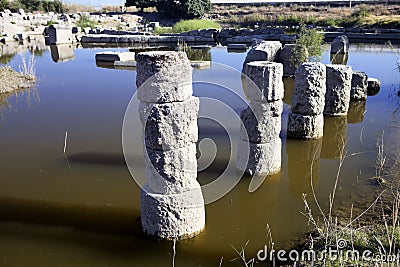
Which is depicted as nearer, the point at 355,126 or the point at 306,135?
the point at 306,135

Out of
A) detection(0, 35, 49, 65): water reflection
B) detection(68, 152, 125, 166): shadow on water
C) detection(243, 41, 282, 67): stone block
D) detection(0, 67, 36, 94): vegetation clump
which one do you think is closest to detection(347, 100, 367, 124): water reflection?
detection(243, 41, 282, 67): stone block

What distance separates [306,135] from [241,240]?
3.77 meters

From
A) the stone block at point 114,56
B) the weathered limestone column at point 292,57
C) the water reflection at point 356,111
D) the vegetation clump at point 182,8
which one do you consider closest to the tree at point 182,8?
the vegetation clump at point 182,8

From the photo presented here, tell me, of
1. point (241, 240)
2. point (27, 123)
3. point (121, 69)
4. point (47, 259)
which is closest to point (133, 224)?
point (47, 259)

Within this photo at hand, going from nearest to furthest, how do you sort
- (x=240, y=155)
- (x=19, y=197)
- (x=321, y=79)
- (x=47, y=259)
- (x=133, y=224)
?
(x=47, y=259) → (x=133, y=224) → (x=19, y=197) → (x=240, y=155) → (x=321, y=79)

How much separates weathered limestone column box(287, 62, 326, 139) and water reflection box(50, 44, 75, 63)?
14.2m

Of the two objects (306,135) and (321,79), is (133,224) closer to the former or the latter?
(306,135)

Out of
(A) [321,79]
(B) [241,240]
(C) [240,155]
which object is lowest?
(B) [241,240]

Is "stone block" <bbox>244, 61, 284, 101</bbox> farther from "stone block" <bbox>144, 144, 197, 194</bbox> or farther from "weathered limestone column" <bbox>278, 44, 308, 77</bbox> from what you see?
"weathered limestone column" <bbox>278, 44, 308, 77</bbox>

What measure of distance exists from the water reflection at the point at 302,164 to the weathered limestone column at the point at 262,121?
46 cm

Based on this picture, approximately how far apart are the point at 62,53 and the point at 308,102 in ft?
58.1

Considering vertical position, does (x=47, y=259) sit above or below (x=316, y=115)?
below

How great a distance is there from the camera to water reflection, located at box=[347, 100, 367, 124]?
9086 mm

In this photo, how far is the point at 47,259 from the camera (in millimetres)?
4160
